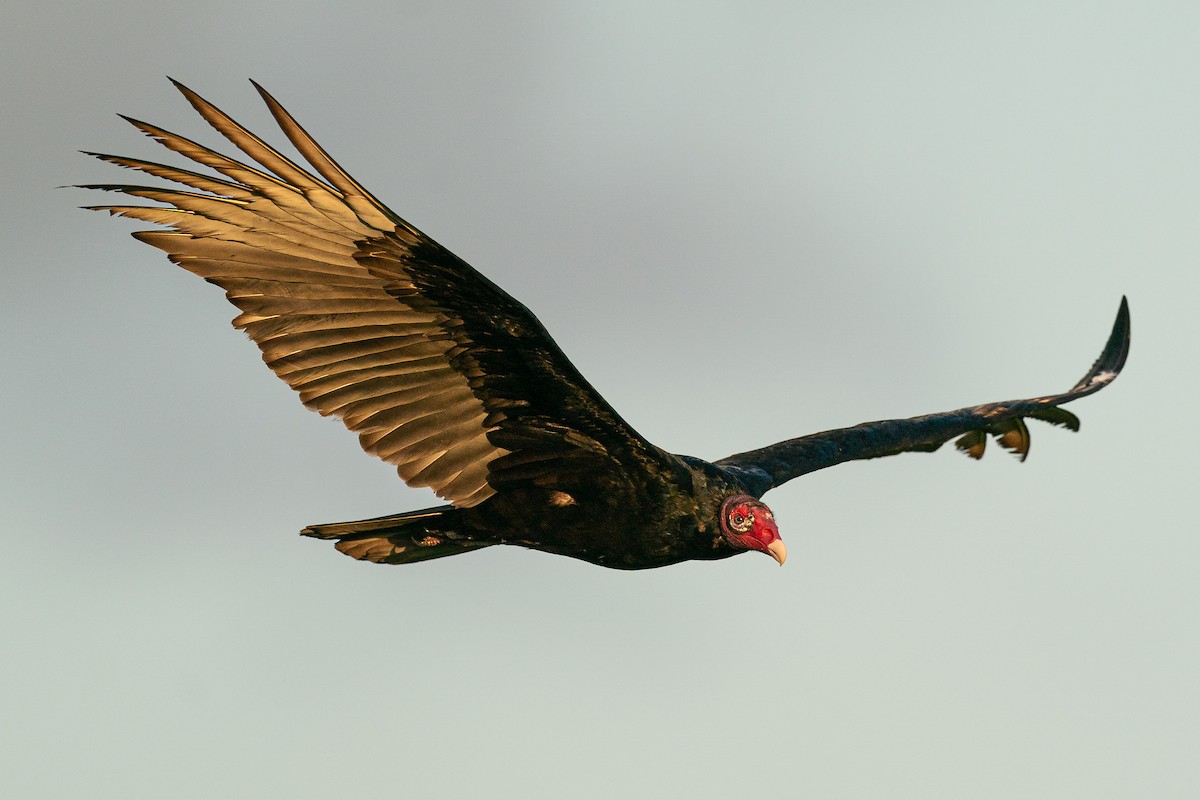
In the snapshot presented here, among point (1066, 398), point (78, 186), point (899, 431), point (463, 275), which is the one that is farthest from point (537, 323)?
point (1066, 398)

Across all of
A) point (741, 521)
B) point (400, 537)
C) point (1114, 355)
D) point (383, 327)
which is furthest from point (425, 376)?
point (1114, 355)

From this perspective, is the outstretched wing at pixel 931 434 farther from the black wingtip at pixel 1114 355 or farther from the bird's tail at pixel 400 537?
the bird's tail at pixel 400 537

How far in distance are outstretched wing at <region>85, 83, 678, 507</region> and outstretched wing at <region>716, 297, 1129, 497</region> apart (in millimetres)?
1470

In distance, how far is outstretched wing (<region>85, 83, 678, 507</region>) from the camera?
662 cm

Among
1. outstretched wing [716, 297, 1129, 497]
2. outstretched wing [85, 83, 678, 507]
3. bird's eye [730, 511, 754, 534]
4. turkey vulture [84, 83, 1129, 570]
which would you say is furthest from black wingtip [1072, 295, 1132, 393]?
outstretched wing [85, 83, 678, 507]

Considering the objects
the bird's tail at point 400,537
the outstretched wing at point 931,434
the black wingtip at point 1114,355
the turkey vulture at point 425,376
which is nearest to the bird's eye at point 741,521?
the turkey vulture at point 425,376

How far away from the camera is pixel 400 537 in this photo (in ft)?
25.4

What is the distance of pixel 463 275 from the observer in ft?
21.8

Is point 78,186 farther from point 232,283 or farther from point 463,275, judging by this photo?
point 463,275

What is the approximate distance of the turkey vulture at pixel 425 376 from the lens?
6652mm

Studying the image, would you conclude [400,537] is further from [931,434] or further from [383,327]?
[931,434]

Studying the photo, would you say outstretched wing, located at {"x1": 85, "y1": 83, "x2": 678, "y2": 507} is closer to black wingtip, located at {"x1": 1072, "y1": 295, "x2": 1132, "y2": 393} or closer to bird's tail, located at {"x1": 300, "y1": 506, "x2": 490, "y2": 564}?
bird's tail, located at {"x1": 300, "y1": 506, "x2": 490, "y2": 564}

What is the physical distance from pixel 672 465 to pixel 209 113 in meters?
2.77

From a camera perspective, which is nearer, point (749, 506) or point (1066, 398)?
point (749, 506)
